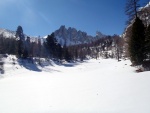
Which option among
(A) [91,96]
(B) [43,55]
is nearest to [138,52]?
(A) [91,96]

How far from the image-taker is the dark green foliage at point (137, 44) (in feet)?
75.5

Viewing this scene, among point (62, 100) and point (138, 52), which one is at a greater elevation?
point (138, 52)

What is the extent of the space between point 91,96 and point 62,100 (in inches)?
76.7

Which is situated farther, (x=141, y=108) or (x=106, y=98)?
(x=106, y=98)

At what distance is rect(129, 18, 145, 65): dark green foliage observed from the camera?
23016mm

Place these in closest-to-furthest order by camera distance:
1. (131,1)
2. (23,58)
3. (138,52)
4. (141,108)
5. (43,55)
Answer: (141,108) → (138,52) → (131,1) → (23,58) → (43,55)

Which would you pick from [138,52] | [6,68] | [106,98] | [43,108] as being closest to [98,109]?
[106,98]

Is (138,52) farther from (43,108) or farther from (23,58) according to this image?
(23,58)

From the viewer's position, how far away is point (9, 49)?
3536 inches

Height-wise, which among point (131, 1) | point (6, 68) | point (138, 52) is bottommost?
point (6, 68)

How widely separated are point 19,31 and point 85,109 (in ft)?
263

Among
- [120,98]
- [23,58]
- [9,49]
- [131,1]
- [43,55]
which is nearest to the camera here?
[120,98]

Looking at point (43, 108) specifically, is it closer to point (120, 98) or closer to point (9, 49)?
point (120, 98)

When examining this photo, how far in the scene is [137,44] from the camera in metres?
23.5
